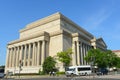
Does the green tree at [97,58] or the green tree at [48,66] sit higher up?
the green tree at [97,58]

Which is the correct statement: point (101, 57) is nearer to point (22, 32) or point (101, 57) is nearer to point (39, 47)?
point (39, 47)

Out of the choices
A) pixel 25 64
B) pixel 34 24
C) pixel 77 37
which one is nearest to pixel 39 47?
pixel 25 64

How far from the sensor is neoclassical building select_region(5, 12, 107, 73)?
7738cm

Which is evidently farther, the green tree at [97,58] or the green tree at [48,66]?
the green tree at [97,58]

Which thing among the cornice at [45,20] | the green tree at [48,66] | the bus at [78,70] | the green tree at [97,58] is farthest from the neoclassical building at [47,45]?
the bus at [78,70]

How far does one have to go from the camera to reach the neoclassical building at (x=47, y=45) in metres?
77.4

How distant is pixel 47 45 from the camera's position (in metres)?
80.6

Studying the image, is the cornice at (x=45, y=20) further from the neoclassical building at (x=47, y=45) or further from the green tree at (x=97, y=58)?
the green tree at (x=97, y=58)

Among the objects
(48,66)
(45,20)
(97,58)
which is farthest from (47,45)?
(97,58)

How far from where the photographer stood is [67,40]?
80375mm

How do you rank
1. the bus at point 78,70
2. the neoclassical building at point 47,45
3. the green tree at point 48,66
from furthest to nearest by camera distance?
the neoclassical building at point 47,45 < the green tree at point 48,66 < the bus at point 78,70

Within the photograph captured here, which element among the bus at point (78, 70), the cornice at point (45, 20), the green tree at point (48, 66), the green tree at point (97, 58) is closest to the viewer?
the bus at point (78, 70)

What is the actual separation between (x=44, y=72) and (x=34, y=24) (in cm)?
4404

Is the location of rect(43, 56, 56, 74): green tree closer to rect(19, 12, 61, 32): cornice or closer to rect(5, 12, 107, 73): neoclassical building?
rect(5, 12, 107, 73): neoclassical building
